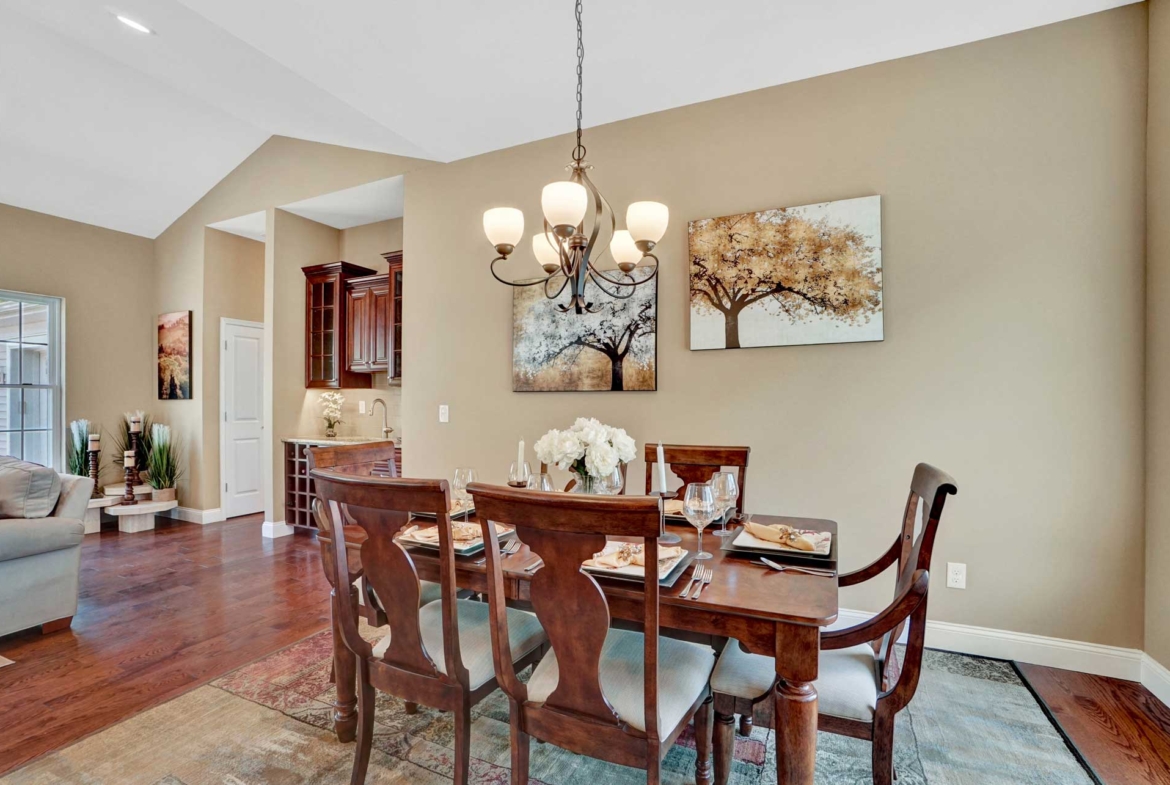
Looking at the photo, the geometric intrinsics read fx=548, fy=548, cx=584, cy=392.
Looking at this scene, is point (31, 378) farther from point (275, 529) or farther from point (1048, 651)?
point (1048, 651)

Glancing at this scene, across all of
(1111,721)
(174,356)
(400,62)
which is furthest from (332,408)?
(1111,721)

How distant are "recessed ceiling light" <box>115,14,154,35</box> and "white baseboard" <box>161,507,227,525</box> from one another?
410cm

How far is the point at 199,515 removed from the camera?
536 cm

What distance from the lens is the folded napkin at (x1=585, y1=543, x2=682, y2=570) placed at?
1424 mm

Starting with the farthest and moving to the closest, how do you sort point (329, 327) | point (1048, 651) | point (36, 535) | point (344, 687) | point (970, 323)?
point (329, 327) < point (36, 535) < point (970, 323) < point (1048, 651) < point (344, 687)

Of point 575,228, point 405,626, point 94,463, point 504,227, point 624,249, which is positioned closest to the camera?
point 405,626

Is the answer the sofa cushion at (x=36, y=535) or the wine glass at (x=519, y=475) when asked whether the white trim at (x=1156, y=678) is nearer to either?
the wine glass at (x=519, y=475)

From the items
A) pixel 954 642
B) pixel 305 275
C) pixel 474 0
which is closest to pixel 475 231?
pixel 474 0

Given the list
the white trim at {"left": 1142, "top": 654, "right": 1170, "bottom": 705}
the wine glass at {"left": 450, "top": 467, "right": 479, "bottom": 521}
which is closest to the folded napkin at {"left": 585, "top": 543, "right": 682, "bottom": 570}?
the wine glass at {"left": 450, "top": 467, "right": 479, "bottom": 521}

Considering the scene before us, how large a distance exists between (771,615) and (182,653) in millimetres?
2815

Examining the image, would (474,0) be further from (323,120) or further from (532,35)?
(323,120)

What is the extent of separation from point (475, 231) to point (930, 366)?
2839 millimetres

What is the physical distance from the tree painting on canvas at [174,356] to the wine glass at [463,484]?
480 cm

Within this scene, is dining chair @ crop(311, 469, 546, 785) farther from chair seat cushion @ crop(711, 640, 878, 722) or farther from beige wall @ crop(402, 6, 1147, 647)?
beige wall @ crop(402, 6, 1147, 647)
